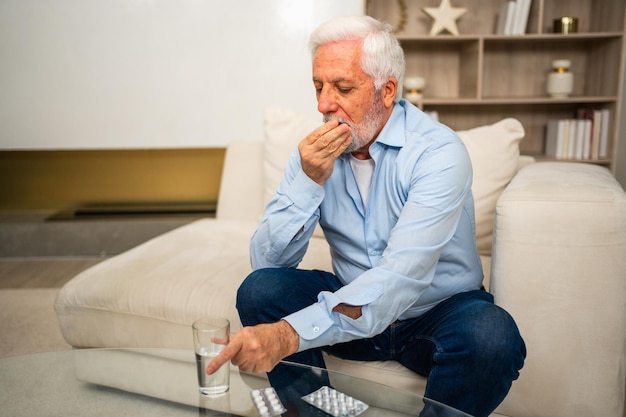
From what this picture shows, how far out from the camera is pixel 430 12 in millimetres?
3119

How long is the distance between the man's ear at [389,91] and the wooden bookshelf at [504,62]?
1891 millimetres

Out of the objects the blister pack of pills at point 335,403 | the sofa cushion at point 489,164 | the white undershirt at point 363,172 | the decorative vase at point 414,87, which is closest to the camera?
the blister pack of pills at point 335,403

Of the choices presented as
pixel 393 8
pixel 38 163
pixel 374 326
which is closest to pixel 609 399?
pixel 374 326

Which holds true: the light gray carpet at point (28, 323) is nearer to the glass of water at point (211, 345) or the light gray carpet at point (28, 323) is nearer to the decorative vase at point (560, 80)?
the glass of water at point (211, 345)

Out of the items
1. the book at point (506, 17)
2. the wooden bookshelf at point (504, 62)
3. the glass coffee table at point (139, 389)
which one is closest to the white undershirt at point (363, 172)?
the glass coffee table at point (139, 389)

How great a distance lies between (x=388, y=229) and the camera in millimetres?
1293

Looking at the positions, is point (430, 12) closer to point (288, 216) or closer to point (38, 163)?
point (288, 216)

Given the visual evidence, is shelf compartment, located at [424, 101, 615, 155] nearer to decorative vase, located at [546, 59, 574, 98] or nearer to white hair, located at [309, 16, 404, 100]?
decorative vase, located at [546, 59, 574, 98]

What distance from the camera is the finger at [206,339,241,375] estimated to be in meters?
0.90

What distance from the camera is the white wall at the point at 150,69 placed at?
304 centimetres

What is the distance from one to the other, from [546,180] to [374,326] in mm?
608

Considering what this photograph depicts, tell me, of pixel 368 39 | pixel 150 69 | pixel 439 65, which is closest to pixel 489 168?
pixel 368 39

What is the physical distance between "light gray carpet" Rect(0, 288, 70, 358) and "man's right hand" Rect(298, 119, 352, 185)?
1318mm

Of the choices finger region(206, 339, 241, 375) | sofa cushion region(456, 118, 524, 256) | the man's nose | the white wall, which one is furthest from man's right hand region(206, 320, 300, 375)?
the white wall
